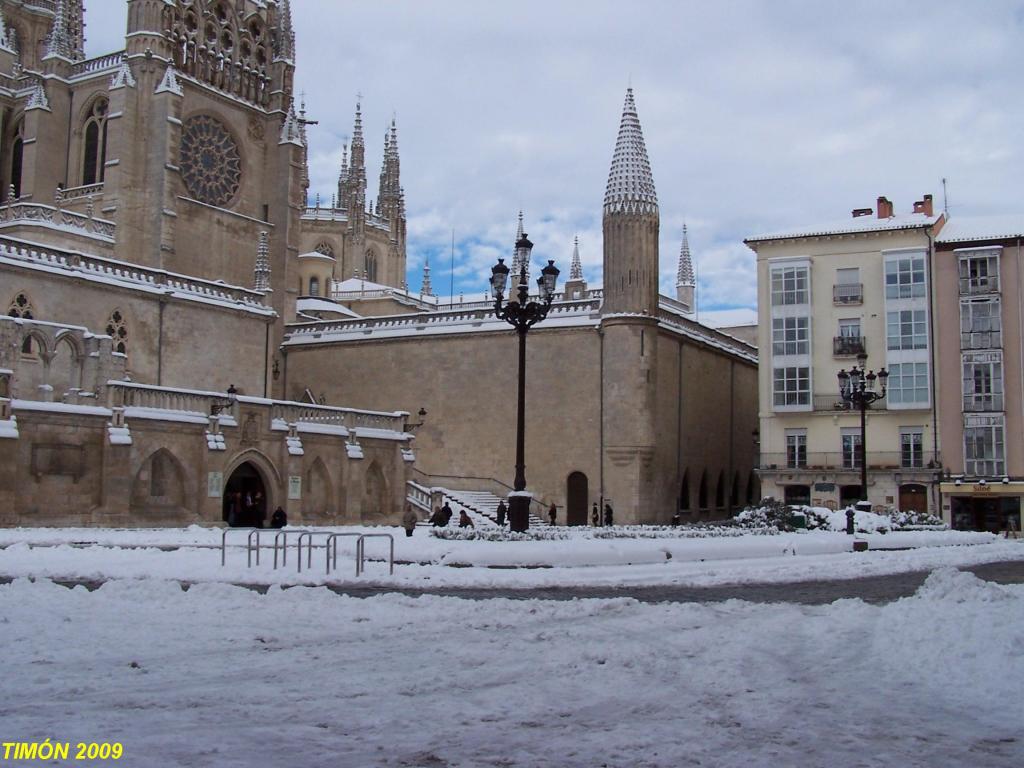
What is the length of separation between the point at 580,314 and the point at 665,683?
3411cm

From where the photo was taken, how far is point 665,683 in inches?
330

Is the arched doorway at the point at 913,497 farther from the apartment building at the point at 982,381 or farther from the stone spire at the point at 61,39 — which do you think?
the stone spire at the point at 61,39

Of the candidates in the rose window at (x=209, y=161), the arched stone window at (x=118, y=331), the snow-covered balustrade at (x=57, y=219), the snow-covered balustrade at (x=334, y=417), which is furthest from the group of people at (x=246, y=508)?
the rose window at (x=209, y=161)

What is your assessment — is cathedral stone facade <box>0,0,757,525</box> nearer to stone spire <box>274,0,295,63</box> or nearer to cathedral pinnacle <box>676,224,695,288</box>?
stone spire <box>274,0,295,63</box>

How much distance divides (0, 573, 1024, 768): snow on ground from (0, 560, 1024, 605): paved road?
1897 mm

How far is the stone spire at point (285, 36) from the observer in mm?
54250

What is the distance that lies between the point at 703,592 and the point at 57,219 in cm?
3485

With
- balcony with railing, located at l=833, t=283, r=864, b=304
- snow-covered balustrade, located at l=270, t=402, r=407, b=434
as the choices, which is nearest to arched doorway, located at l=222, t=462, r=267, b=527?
snow-covered balustrade, located at l=270, t=402, r=407, b=434

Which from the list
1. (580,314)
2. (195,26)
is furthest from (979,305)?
(195,26)

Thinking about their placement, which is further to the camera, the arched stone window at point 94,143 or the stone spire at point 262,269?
the arched stone window at point 94,143

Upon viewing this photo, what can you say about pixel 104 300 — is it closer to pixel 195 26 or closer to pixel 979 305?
pixel 195 26

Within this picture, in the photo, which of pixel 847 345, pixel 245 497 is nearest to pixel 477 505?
pixel 245 497

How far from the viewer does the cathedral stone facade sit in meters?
29.3

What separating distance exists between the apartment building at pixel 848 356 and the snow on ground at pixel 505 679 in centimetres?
3260
